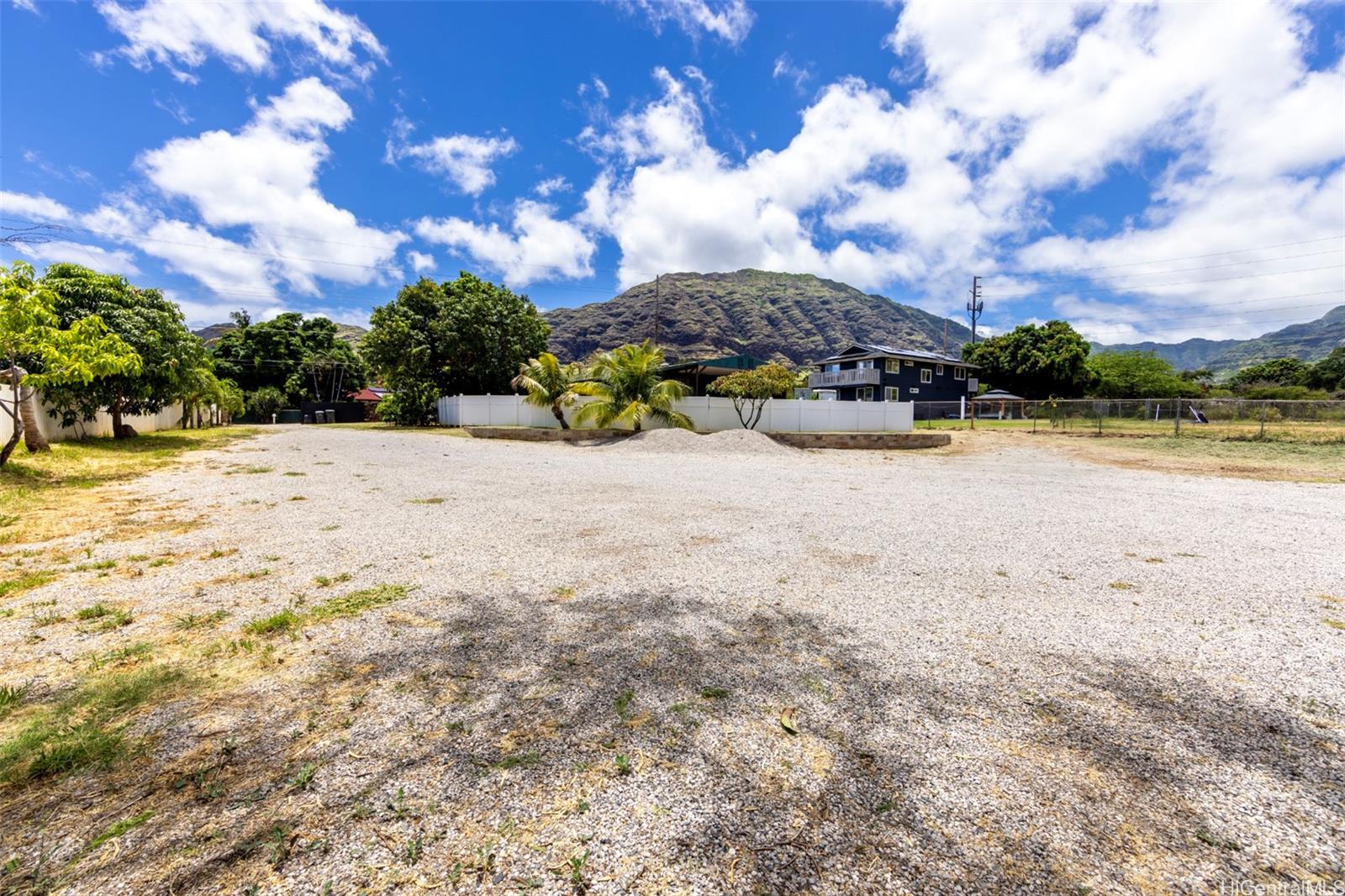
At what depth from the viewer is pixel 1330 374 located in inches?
1777

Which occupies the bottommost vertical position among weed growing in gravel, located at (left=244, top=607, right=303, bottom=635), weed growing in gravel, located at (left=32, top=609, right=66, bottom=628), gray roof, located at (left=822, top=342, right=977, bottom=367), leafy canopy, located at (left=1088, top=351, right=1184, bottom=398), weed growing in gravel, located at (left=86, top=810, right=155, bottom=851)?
weed growing in gravel, located at (left=86, top=810, right=155, bottom=851)

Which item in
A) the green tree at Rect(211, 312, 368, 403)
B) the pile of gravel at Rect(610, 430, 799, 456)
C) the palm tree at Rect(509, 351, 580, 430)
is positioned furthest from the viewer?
the green tree at Rect(211, 312, 368, 403)

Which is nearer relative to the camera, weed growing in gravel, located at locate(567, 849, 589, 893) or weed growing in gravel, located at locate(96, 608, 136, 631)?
weed growing in gravel, located at locate(567, 849, 589, 893)

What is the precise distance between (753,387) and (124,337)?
1655 centimetres

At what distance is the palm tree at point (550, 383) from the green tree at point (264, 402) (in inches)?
1121

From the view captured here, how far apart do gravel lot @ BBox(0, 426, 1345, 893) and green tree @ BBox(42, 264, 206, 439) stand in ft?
35.7

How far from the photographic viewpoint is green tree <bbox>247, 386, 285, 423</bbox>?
3753 centimetres

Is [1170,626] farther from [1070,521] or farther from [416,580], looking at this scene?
[416,580]

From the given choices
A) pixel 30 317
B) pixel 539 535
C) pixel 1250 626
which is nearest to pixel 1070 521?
pixel 1250 626

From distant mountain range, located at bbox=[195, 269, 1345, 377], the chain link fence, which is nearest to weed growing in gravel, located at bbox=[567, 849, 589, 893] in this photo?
the chain link fence

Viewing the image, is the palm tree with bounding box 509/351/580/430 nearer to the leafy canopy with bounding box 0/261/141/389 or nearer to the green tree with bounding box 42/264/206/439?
the green tree with bounding box 42/264/206/439

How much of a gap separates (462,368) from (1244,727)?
1054 inches

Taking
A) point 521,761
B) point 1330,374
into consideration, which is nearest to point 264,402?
point 521,761

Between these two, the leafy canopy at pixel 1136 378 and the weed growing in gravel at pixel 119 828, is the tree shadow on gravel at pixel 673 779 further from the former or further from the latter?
the leafy canopy at pixel 1136 378
